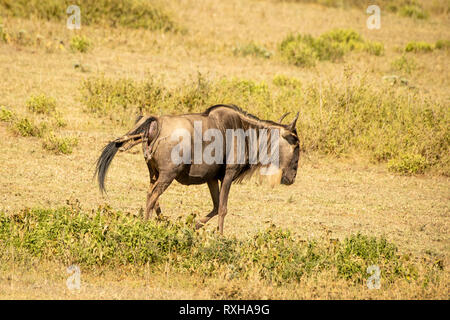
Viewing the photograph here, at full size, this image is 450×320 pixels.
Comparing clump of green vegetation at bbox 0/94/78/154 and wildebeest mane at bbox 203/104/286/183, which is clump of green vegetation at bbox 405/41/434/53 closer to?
clump of green vegetation at bbox 0/94/78/154

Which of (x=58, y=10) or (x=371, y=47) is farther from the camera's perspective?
(x=371, y=47)

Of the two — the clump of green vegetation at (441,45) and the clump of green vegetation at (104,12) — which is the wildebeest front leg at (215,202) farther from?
the clump of green vegetation at (441,45)

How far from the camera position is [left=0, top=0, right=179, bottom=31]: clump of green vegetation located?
1961 cm

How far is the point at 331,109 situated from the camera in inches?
549

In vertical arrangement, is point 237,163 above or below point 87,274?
above

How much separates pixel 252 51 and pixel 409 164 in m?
8.21

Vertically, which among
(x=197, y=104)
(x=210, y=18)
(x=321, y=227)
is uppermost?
(x=210, y=18)

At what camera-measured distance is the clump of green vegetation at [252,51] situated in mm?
19647

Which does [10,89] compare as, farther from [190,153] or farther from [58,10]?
[190,153]

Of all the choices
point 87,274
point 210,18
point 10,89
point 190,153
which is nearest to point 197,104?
point 10,89

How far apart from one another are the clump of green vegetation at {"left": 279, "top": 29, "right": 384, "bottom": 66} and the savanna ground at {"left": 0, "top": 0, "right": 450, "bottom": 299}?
10cm

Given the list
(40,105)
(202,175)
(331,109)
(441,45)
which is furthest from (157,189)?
(441,45)
